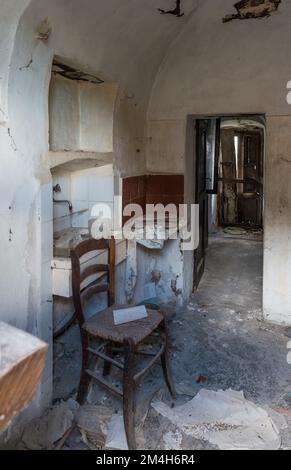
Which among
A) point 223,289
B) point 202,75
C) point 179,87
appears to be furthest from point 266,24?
point 223,289

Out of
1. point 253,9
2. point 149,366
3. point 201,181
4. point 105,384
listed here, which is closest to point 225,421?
point 149,366

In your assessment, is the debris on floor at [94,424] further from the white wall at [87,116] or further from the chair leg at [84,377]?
the white wall at [87,116]

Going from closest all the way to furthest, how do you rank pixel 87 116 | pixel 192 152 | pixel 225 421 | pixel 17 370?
pixel 17 370 → pixel 225 421 → pixel 87 116 → pixel 192 152

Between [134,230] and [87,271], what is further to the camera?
[134,230]

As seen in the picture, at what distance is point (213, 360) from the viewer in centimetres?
283

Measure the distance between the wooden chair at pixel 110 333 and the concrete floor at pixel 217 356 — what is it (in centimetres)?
16

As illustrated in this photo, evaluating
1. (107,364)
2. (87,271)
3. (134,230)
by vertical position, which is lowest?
(107,364)

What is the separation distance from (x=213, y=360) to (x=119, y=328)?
3.26ft

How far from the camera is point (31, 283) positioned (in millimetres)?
1979

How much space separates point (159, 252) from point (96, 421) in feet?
5.86

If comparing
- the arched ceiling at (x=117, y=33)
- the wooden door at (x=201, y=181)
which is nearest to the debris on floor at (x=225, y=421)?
the wooden door at (x=201, y=181)

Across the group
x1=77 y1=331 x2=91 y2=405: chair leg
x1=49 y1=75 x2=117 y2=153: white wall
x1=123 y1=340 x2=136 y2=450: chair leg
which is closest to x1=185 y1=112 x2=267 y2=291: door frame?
x1=49 y1=75 x2=117 y2=153: white wall

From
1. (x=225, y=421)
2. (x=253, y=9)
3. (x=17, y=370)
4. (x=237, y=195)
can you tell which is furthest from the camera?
(x=237, y=195)

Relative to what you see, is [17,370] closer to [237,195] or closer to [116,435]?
[116,435]
